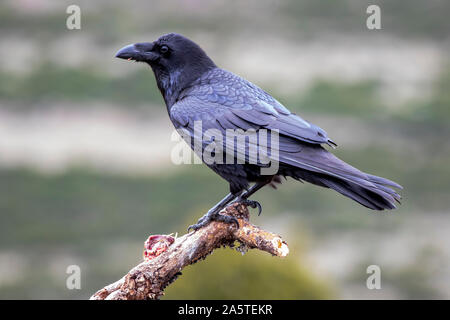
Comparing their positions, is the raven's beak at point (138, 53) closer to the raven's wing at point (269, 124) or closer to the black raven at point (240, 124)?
the black raven at point (240, 124)

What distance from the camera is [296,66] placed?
14.9m

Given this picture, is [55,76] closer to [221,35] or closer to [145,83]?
[145,83]

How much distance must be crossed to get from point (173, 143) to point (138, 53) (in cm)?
743

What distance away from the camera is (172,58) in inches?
224

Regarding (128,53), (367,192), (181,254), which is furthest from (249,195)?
(128,53)

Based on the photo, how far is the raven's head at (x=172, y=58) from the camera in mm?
5664

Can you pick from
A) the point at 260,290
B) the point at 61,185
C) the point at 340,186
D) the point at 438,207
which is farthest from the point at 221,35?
the point at 340,186

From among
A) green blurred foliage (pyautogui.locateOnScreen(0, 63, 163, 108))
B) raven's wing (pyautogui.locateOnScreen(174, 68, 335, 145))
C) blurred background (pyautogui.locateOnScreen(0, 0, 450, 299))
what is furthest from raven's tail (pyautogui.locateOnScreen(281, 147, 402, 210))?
green blurred foliage (pyautogui.locateOnScreen(0, 63, 163, 108))

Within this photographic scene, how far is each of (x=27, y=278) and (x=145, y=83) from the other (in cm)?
519
